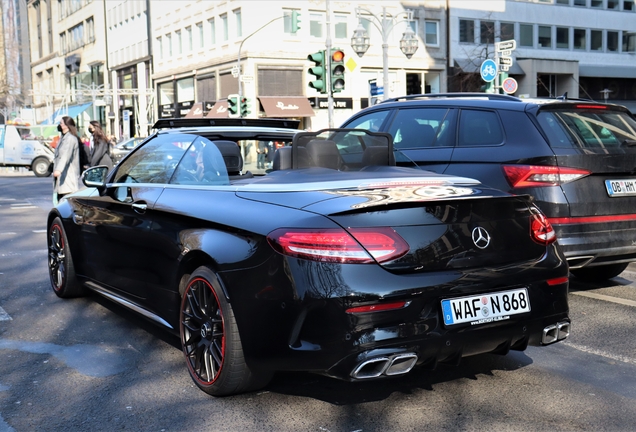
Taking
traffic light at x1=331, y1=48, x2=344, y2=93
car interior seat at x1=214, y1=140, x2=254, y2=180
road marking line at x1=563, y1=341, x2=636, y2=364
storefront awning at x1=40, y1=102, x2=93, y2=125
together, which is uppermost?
storefront awning at x1=40, y1=102, x2=93, y2=125

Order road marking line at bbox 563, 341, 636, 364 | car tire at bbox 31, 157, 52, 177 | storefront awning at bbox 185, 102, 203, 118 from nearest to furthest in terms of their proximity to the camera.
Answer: road marking line at bbox 563, 341, 636, 364 → car tire at bbox 31, 157, 52, 177 → storefront awning at bbox 185, 102, 203, 118

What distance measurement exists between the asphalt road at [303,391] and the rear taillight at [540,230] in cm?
78

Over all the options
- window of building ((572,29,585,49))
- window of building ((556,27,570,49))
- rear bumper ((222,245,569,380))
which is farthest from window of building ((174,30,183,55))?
rear bumper ((222,245,569,380))

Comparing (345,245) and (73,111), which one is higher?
(73,111)

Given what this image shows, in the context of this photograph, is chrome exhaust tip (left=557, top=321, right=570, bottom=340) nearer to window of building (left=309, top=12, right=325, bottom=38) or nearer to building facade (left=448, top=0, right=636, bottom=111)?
window of building (left=309, top=12, right=325, bottom=38)

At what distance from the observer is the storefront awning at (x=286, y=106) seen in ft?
147

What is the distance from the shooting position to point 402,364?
3701mm

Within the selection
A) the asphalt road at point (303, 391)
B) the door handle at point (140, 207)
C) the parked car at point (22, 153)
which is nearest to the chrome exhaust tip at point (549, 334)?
the asphalt road at point (303, 391)

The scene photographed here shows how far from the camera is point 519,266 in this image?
13.4 ft

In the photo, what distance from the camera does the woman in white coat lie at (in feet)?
40.4

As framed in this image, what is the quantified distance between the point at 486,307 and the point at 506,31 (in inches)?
2032

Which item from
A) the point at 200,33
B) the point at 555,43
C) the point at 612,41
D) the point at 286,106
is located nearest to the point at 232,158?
the point at 286,106

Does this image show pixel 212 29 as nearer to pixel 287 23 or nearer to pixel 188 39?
pixel 188 39

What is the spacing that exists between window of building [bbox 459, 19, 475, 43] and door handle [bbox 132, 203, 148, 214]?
160 ft
